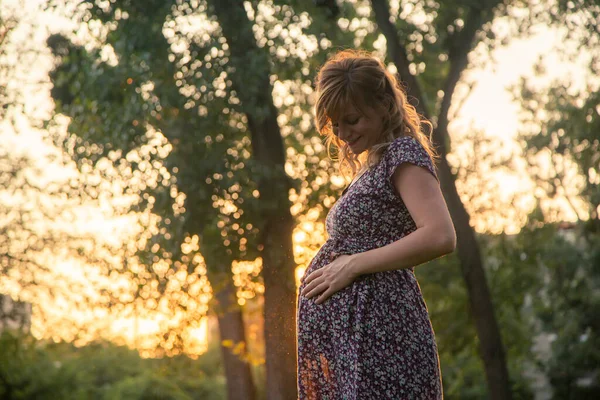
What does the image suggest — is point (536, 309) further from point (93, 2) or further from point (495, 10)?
point (93, 2)

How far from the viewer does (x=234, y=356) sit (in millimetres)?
13812

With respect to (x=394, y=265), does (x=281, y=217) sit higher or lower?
higher

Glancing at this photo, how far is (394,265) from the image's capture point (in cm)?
258

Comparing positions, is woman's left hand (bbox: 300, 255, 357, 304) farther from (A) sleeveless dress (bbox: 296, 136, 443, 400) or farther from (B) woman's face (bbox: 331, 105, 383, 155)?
(B) woman's face (bbox: 331, 105, 383, 155)

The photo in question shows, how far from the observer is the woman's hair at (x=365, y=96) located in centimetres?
272

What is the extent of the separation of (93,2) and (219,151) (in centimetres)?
204

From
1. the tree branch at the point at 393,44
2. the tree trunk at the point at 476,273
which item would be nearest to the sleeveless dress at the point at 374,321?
the tree branch at the point at 393,44

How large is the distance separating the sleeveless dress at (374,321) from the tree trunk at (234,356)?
8848 mm

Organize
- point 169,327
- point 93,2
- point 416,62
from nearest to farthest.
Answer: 1. point 93,2
2. point 169,327
3. point 416,62

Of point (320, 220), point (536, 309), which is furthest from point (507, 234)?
A: point (320, 220)

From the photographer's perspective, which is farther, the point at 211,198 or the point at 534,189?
the point at 534,189

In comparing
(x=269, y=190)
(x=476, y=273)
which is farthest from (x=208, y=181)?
(x=476, y=273)

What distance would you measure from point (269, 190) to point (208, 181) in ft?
2.25

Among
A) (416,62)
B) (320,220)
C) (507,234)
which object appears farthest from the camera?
(507,234)
